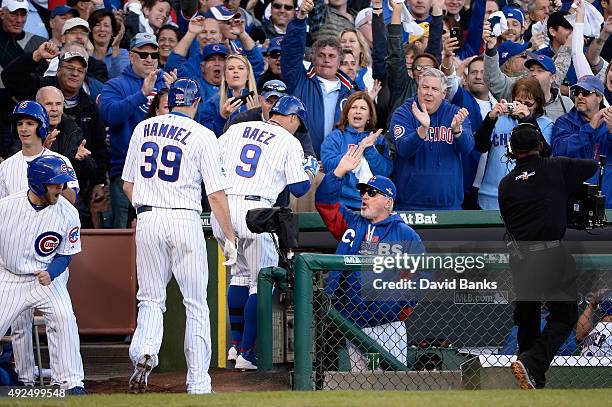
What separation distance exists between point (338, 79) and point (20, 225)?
11.9 ft

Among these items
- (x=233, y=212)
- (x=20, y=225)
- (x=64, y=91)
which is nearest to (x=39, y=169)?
(x=20, y=225)

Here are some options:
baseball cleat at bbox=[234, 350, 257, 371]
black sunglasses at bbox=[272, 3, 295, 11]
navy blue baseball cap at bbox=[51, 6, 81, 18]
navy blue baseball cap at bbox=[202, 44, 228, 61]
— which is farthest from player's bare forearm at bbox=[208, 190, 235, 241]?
black sunglasses at bbox=[272, 3, 295, 11]

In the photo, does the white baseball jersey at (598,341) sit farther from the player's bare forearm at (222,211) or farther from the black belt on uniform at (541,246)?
the player's bare forearm at (222,211)

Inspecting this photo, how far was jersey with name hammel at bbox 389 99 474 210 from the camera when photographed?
31.0 ft

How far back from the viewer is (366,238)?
26.3ft

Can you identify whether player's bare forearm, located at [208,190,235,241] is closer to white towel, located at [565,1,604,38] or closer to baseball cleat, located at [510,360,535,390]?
baseball cleat, located at [510,360,535,390]

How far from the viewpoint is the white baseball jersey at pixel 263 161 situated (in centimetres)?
838

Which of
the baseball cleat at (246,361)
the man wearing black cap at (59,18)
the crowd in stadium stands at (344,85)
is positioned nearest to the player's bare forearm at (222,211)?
the baseball cleat at (246,361)

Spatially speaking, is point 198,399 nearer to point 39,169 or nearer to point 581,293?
point 39,169

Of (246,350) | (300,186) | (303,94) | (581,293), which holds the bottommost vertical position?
(246,350)

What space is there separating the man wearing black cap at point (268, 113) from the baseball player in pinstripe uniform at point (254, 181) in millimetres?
400

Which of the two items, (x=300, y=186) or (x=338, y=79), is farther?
(x=338, y=79)

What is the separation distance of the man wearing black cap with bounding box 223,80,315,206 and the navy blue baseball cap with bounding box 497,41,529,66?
2792 mm

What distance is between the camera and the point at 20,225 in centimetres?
761
